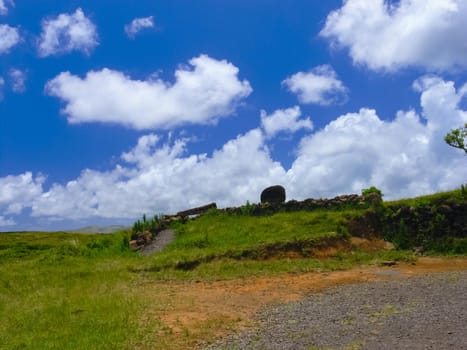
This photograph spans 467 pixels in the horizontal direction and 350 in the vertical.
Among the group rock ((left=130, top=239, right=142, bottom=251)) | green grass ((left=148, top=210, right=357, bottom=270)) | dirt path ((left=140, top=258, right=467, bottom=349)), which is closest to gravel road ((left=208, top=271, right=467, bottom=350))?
dirt path ((left=140, top=258, right=467, bottom=349))

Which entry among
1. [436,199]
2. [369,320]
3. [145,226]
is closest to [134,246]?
[145,226]

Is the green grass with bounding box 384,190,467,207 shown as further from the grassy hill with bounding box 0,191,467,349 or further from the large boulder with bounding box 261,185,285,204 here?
the large boulder with bounding box 261,185,285,204

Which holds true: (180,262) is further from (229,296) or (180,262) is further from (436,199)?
(436,199)

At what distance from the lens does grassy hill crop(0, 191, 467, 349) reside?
458 inches

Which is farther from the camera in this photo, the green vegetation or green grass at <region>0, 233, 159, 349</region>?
the green vegetation

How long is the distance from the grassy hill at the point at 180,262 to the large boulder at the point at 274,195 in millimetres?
2672

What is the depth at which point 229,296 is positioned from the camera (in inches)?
580

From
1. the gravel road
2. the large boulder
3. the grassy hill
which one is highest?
the large boulder

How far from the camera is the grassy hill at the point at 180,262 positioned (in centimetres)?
1162

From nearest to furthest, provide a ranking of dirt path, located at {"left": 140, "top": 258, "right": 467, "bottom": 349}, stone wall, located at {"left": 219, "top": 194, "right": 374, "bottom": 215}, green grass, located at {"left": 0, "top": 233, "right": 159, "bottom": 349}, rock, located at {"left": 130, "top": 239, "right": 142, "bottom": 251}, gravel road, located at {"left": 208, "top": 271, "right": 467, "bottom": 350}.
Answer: gravel road, located at {"left": 208, "top": 271, "right": 467, "bottom": 350}
green grass, located at {"left": 0, "top": 233, "right": 159, "bottom": 349}
dirt path, located at {"left": 140, "top": 258, "right": 467, "bottom": 349}
stone wall, located at {"left": 219, "top": 194, "right": 374, "bottom": 215}
rock, located at {"left": 130, "top": 239, "right": 142, "bottom": 251}

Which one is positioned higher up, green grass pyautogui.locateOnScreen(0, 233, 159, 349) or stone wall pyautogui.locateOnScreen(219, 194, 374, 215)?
stone wall pyautogui.locateOnScreen(219, 194, 374, 215)

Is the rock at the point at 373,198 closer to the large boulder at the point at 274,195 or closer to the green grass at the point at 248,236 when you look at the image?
the green grass at the point at 248,236

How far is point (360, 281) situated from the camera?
52.1 feet

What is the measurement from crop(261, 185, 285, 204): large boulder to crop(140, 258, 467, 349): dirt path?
13.0 metres
